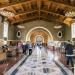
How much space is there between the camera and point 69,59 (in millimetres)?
9562

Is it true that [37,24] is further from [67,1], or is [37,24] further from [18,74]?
[18,74]

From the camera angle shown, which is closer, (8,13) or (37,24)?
(8,13)

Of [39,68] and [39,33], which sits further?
[39,33]

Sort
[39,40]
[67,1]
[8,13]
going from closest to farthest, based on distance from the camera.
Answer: [8,13] < [67,1] < [39,40]

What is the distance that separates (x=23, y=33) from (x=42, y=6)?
9778mm

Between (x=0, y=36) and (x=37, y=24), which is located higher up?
A: (x=37, y=24)

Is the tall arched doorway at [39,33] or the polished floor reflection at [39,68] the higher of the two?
the tall arched doorway at [39,33]

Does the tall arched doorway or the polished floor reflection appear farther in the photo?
the tall arched doorway

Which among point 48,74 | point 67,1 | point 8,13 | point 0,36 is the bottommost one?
point 48,74

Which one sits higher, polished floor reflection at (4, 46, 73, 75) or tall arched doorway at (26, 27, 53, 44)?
tall arched doorway at (26, 27, 53, 44)

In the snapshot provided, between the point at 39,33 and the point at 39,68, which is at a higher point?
the point at 39,33

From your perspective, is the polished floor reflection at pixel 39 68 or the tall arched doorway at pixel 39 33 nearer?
the polished floor reflection at pixel 39 68

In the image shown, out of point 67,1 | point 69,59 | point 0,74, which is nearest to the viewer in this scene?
point 0,74

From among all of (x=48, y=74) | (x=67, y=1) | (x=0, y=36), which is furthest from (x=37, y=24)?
(x=48, y=74)
